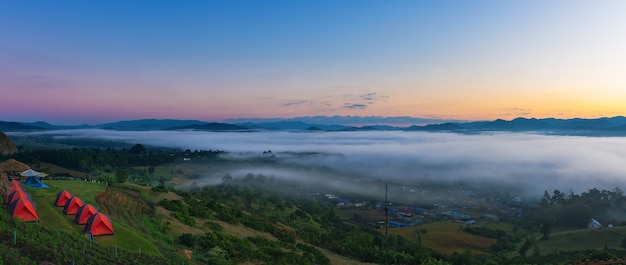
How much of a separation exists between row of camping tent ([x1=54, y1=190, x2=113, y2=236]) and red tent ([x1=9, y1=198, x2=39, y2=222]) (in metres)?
2.45

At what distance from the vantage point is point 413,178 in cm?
18350

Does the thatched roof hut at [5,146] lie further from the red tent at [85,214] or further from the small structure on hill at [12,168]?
the red tent at [85,214]

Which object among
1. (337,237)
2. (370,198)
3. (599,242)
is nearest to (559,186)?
(370,198)

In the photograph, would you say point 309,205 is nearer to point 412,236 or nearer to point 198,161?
point 412,236

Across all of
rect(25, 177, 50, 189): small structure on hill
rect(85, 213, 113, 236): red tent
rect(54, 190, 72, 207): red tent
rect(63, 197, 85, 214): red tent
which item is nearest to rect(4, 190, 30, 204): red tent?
rect(63, 197, 85, 214): red tent

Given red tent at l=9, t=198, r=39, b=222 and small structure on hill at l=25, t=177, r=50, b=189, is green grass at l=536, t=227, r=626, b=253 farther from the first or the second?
small structure on hill at l=25, t=177, r=50, b=189

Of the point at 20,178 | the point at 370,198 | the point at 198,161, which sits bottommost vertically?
the point at 370,198

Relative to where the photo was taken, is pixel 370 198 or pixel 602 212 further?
pixel 370 198

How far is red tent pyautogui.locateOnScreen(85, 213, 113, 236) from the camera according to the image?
20453 millimetres

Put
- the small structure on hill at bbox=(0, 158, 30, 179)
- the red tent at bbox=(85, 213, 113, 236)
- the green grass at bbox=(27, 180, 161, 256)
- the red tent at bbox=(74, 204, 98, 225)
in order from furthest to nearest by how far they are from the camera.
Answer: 1. the small structure on hill at bbox=(0, 158, 30, 179)
2. the red tent at bbox=(74, 204, 98, 225)
3. the red tent at bbox=(85, 213, 113, 236)
4. the green grass at bbox=(27, 180, 161, 256)

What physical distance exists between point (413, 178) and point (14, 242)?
180894 mm

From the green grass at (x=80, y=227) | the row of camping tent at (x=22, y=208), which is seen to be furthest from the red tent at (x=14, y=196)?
the green grass at (x=80, y=227)

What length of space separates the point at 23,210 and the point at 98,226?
4.06m

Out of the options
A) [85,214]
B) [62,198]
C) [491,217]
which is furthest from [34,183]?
[491,217]
